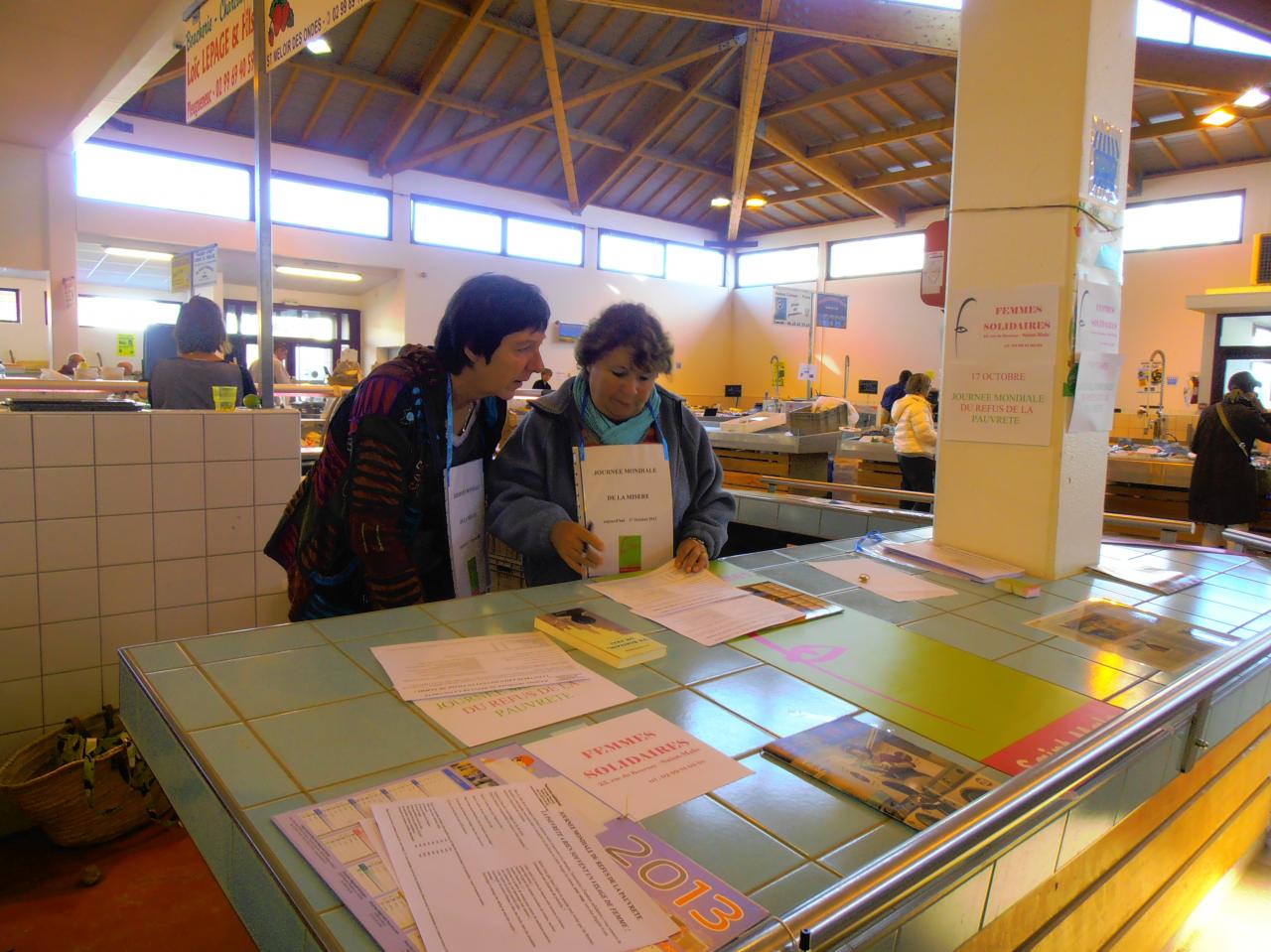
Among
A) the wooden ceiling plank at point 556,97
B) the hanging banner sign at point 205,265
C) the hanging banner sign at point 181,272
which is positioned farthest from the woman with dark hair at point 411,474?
the wooden ceiling plank at point 556,97

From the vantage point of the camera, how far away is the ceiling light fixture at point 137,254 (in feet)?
35.0

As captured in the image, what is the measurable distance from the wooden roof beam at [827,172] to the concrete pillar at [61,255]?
9494 mm

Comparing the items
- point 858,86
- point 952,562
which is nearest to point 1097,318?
point 952,562

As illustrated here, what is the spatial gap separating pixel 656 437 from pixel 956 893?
4.34 ft

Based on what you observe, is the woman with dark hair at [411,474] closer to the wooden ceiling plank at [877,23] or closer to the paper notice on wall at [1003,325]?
the paper notice on wall at [1003,325]

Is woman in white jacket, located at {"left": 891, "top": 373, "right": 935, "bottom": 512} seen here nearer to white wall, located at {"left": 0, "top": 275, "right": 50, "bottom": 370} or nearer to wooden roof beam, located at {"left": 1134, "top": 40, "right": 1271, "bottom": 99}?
wooden roof beam, located at {"left": 1134, "top": 40, "right": 1271, "bottom": 99}

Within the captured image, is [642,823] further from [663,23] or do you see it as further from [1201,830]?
[663,23]

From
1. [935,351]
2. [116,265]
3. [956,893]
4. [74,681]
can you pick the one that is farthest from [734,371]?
[956,893]

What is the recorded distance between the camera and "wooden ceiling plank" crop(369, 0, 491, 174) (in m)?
9.59

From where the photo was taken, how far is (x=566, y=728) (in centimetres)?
102

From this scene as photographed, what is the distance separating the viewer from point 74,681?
107 inches

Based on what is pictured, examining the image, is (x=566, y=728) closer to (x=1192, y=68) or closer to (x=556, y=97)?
(x=1192, y=68)

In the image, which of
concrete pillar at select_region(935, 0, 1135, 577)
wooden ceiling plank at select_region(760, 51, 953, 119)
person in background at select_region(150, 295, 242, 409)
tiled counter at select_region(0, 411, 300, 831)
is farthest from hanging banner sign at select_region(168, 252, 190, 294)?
wooden ceiling plank at select_region(760, 51, 953, 119)

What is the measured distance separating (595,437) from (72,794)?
83.7 inches
